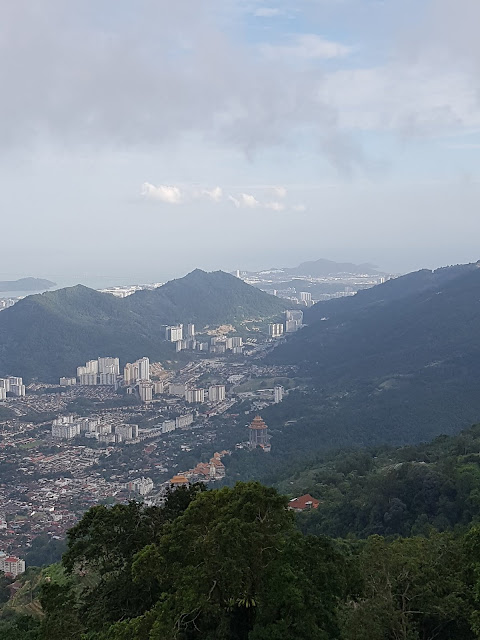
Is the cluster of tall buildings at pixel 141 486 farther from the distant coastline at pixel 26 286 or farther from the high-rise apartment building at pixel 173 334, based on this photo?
the distant coastline at pixel 26 286

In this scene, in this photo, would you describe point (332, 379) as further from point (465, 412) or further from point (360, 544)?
point (360, 544)

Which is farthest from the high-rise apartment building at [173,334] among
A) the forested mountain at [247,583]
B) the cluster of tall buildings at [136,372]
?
the forested mountain at [247,583]

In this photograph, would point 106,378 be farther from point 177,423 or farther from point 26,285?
point 26,285

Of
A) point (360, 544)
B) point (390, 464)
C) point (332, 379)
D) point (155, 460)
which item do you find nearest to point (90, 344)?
point (332, 379)

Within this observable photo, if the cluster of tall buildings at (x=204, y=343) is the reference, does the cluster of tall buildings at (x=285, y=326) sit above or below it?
above

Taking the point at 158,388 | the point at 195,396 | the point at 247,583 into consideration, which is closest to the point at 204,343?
the point at 158,388

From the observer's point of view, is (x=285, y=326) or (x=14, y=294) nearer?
(x=285, y=326)

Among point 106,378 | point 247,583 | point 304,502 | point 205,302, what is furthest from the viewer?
point 205,302
